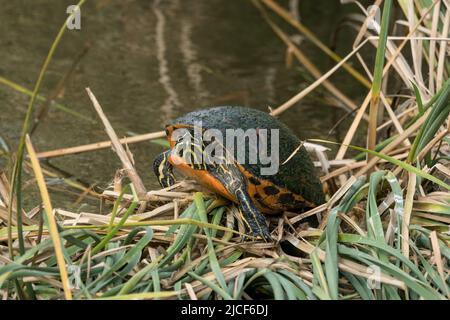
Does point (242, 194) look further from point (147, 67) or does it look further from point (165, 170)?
point (147, 67)

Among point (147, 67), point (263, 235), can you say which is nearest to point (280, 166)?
point (263, 235)

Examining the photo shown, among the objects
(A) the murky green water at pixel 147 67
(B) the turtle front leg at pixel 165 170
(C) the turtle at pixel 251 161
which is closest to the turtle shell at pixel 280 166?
(C) the turtle at pixel 251 161

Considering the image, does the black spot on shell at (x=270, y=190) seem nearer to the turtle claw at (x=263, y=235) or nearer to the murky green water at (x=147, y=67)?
the turtle claw at (x=263, y=235)

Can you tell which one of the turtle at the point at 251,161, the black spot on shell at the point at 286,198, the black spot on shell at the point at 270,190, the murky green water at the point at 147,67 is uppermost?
the turtle at the point at 251,161

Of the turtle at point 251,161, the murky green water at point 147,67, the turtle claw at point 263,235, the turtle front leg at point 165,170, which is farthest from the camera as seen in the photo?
the murky green water at point 147,67

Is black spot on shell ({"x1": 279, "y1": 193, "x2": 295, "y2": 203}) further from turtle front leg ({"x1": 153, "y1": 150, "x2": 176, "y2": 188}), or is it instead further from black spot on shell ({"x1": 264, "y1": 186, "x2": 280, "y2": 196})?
turtle front leg ({"x1": 153, "y1": 150, "x2": 176, "y2": 188})

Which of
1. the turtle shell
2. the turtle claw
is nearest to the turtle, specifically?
the turtle shell

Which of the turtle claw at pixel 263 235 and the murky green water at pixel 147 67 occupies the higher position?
the turtle claw at pixel 263 235
